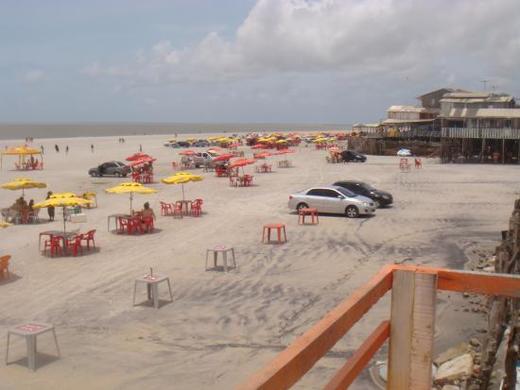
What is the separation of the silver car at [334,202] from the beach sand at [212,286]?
1.79 ft

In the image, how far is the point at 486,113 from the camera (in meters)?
56.5

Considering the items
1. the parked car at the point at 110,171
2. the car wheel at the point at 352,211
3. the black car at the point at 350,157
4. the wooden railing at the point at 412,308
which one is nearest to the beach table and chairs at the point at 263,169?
the parked car at the point at 110,171

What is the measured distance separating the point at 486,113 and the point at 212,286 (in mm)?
49098

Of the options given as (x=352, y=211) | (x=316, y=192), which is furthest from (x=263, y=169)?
(x=352, y=211)

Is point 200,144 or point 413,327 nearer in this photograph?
point 413,327

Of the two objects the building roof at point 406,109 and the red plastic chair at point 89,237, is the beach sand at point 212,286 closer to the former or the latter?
the red plastic chair at point 89,237

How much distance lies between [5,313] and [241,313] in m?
4.93

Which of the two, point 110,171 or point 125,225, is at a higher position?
point 110,171

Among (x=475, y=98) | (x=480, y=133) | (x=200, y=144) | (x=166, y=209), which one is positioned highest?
(x=475, y=98)

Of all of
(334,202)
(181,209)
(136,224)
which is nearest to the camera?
(136,224)

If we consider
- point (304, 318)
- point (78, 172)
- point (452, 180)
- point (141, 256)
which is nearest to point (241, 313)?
point (304, 318)

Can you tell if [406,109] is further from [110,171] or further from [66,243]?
[66,243]

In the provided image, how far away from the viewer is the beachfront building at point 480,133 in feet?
179

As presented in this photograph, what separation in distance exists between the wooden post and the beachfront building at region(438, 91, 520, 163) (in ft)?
182
